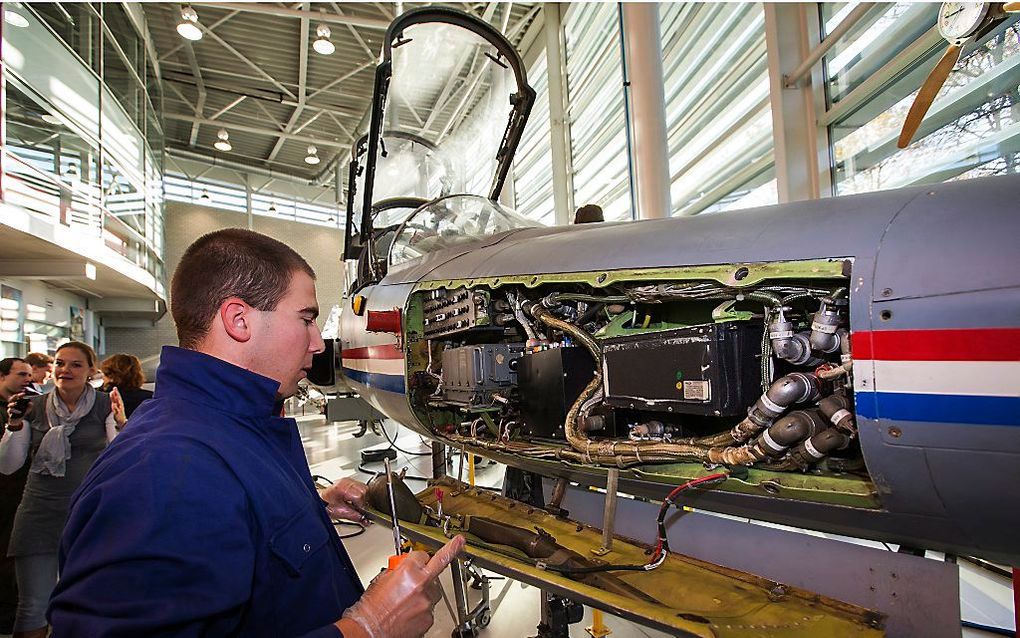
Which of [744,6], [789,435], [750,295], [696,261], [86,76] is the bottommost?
[789,435]

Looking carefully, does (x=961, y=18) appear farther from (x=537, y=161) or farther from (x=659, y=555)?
(x=537, y=161)

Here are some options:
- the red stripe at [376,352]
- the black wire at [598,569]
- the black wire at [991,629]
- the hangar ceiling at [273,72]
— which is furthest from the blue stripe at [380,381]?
the hangar ceiling at [273,72]

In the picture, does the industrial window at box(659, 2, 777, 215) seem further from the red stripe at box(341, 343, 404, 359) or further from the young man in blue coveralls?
the young man in blue coveralls

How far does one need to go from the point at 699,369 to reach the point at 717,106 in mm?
6945

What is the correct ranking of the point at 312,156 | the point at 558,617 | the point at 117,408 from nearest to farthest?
the point at 558,617
the point at 117,408
the point at 312,156

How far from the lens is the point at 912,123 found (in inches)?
120

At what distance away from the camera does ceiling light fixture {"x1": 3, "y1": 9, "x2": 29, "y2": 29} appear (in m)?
6.87

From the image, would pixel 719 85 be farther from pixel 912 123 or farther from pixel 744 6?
pixel 912 123

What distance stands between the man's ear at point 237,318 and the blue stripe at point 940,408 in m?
1.59

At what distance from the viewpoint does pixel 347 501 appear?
224 centimetres

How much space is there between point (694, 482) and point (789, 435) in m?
0.39

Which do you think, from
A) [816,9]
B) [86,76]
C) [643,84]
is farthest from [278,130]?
[816,9]

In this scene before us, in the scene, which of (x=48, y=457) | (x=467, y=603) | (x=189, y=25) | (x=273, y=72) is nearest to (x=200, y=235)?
(x=273, y=72)

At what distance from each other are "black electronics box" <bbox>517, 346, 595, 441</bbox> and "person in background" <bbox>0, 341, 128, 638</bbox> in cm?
299
